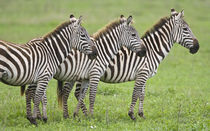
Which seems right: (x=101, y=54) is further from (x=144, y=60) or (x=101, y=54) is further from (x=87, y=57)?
(x=144, y=60)

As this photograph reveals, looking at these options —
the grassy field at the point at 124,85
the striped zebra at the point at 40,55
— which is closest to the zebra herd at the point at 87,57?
the striped zebra at the point at 40,55

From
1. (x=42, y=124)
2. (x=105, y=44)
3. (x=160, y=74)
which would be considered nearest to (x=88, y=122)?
(x=42, y=124)

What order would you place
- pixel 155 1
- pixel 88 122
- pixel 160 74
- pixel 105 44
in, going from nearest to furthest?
pixel 88 122
pixel 105 44
pixel 160 74
pixel 155 1

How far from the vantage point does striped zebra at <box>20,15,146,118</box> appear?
31.4 ft

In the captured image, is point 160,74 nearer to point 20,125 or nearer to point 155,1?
point 20,125

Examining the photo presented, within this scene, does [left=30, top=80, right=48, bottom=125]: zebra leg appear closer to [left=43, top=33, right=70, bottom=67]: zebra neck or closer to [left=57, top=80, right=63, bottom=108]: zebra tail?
[left=43, top=33, right=70, bottom=67]: zebra neck

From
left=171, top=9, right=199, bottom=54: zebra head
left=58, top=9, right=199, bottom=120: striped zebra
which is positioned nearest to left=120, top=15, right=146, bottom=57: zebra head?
left=58, top=9, right=199, bottom=120: striped zebra

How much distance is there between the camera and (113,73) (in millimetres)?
10141

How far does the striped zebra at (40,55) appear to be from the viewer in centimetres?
805

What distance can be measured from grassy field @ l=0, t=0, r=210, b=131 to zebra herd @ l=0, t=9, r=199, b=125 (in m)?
0.63

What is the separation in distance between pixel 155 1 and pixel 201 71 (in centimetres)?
2270

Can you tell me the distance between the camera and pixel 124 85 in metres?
15.3

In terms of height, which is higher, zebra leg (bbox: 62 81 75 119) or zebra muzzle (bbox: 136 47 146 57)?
zebra muzzle (bbox: 136 47 146 57)

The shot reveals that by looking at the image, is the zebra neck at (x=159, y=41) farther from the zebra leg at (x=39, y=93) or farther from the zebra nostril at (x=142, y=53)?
the zebra leg at (x=39, y=93)
